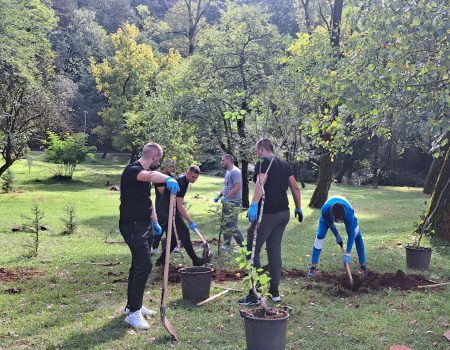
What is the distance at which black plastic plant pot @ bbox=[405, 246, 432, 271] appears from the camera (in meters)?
7.92

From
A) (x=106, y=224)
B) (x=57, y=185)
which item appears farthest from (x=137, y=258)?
(x=57, y=185)

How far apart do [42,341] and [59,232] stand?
8678 millimetres

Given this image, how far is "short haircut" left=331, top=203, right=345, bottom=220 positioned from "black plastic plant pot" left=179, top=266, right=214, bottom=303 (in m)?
2.20

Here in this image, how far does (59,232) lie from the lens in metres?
13.2

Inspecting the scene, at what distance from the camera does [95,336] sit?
16.5 feet

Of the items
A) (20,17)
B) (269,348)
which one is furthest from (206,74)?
(269,348)

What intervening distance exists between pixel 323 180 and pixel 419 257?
11223 mm

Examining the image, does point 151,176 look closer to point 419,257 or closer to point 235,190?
point 235,190

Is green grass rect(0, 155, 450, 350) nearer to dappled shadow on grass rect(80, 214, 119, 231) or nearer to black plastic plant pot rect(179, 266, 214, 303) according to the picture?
black plastic plant pot rect(179, 266, 214, 303)

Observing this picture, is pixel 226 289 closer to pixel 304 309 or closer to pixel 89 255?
pixel 304 309

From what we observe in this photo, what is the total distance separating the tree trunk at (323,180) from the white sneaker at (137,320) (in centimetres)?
1412

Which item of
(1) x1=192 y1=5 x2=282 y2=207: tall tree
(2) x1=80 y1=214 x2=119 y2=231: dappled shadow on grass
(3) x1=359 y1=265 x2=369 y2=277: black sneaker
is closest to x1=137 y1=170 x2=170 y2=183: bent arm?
(3) x1=359 y1=265 x2=369 y2=277: black sneaker

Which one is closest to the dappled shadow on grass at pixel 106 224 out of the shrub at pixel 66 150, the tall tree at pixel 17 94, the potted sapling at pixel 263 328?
the tall tree at pixel 17 94

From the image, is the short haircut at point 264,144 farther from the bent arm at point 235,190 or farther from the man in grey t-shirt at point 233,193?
the bent arm at point 235,190
